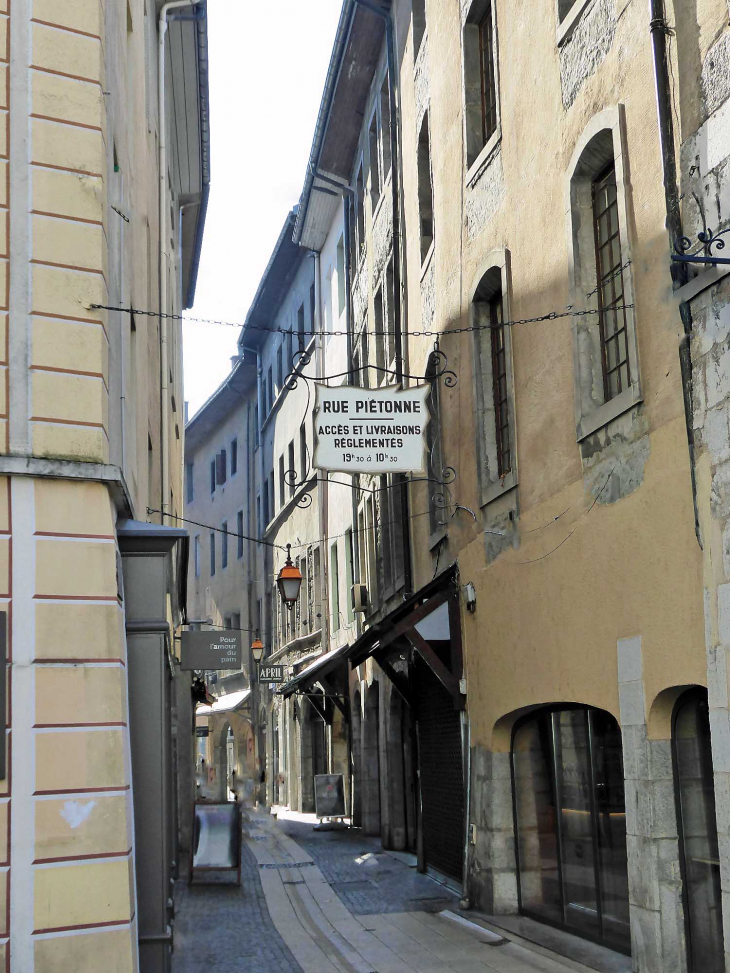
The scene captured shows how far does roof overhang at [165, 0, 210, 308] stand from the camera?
1895 cm

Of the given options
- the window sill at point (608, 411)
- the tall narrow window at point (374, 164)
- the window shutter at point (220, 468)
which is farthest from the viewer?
the window shutter at point (220, 468)

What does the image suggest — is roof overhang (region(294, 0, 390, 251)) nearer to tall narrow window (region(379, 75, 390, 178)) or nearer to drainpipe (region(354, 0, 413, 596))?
drainpipe (region(354, 0, 413, 596))

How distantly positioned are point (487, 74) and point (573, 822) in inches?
318

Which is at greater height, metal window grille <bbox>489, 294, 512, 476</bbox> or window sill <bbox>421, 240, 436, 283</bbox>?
window sill <bbox>421, 240, 436, 283</bbox>

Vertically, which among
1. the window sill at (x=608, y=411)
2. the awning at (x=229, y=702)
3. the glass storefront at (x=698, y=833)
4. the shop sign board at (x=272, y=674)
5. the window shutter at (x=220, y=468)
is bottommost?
the glass storefront at (x=698, y=833)

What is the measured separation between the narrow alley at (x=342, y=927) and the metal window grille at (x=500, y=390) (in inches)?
180

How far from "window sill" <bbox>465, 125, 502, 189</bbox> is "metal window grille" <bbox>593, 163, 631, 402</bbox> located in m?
2.60

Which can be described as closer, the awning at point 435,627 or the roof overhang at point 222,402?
the awning at point 435,627

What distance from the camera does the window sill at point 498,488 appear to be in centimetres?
1161

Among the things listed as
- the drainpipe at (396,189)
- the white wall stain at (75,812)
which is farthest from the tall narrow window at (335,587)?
the white wall stain at (75,812)

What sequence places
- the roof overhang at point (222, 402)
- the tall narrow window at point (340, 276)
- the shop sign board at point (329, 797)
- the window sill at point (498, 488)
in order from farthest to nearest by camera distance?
the roof overhang at point (222, 402)
the tall narrow window at point (340, 276)
the shop sign board at point (329, 797)
the window sill at point (498, 488)

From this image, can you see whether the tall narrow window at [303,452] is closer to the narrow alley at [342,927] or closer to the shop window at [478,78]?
the narrow alley at [342,927]

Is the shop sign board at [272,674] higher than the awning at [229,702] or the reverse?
higher

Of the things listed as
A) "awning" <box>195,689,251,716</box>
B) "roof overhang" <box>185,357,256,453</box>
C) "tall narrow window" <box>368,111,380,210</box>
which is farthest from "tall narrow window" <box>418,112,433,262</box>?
"roof overhang" <box>185,357,256,453</box>
